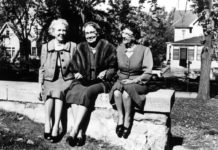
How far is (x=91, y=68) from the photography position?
4.47 m

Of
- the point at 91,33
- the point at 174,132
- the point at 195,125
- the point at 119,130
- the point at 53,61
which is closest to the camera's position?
the point at 119,130

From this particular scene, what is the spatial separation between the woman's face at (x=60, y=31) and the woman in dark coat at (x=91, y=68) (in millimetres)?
288

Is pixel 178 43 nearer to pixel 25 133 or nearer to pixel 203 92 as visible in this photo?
pixel 203 92

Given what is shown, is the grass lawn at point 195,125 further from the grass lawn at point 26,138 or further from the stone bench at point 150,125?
the grass lawn at point 26,138

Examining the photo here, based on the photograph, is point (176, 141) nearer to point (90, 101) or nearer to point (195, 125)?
point (195, 125)

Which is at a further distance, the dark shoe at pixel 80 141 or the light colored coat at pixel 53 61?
the light colored coat at pixel 53 61

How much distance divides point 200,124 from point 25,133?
4304 mm

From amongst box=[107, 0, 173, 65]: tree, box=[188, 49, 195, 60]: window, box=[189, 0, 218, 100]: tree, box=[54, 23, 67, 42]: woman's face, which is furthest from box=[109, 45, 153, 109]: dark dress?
box=[188, 49, 195, 60]: window

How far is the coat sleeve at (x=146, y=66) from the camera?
4359mm

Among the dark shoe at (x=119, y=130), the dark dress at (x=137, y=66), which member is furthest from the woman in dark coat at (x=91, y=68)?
the dark shoe at (x=119, y=130)

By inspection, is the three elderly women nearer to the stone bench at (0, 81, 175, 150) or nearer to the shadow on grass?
the stone bench at (0, 81, 175, 150)

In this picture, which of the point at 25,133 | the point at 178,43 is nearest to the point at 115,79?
the point at 25,133

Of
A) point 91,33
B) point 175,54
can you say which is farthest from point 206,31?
point 175,54

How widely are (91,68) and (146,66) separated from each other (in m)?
0.81
